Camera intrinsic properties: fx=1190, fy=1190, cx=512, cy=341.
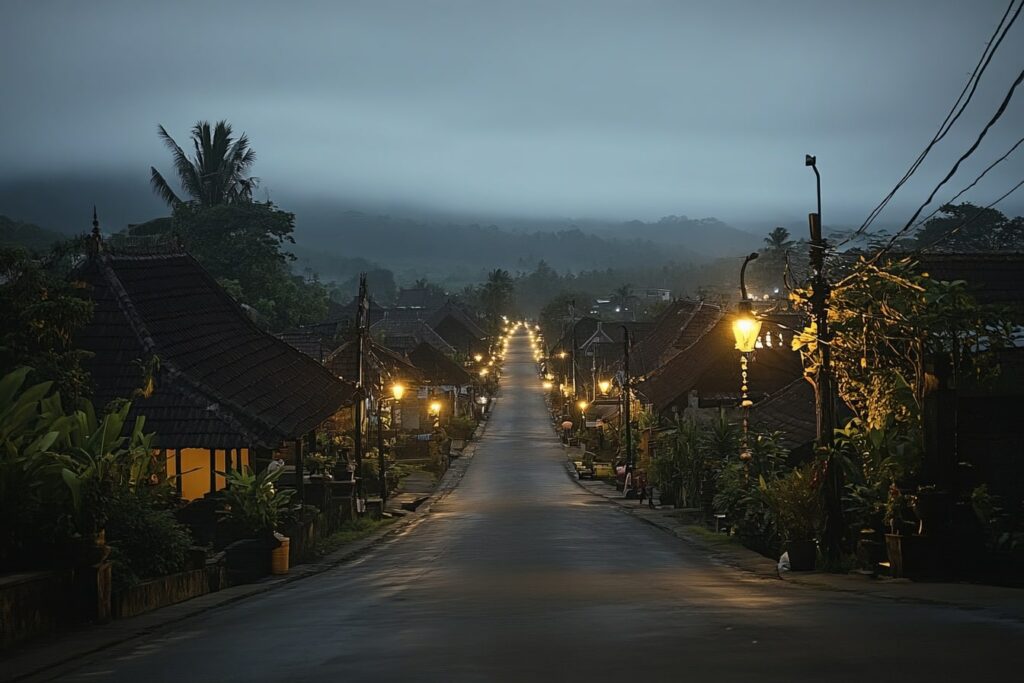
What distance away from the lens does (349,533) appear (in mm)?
32469

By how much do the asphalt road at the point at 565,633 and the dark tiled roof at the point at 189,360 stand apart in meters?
5.23

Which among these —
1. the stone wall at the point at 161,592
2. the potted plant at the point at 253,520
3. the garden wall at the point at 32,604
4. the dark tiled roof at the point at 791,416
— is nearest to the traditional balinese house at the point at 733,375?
the dark tiled roof at the point at 791,416

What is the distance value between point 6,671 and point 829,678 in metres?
7.05

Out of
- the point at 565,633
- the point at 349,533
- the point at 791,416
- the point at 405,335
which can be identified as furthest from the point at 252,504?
the point at 405,335

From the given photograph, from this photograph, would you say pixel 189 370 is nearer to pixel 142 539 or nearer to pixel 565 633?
pixel 142 539

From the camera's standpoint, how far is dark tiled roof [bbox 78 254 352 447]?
86.2ft

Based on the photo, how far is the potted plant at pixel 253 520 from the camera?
2205 cm

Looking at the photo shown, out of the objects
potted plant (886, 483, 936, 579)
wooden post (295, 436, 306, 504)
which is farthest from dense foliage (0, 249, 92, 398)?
potted plant (886, 483, 936, 579)

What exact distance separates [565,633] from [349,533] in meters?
21.6

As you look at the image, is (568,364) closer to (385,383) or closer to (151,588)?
(385,383)

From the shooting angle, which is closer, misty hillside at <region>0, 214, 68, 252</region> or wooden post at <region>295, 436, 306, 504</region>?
wooden post at <region>295, 436, 306, 504</region>

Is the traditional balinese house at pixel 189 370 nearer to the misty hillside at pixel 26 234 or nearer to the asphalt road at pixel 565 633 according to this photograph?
the asphalt road at pixel 565 633

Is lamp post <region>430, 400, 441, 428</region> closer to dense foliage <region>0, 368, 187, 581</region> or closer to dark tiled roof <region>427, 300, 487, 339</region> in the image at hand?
dark tiled roof <region>427, 300, 487, 339</region>

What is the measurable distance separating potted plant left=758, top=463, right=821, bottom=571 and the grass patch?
36.7 feet
